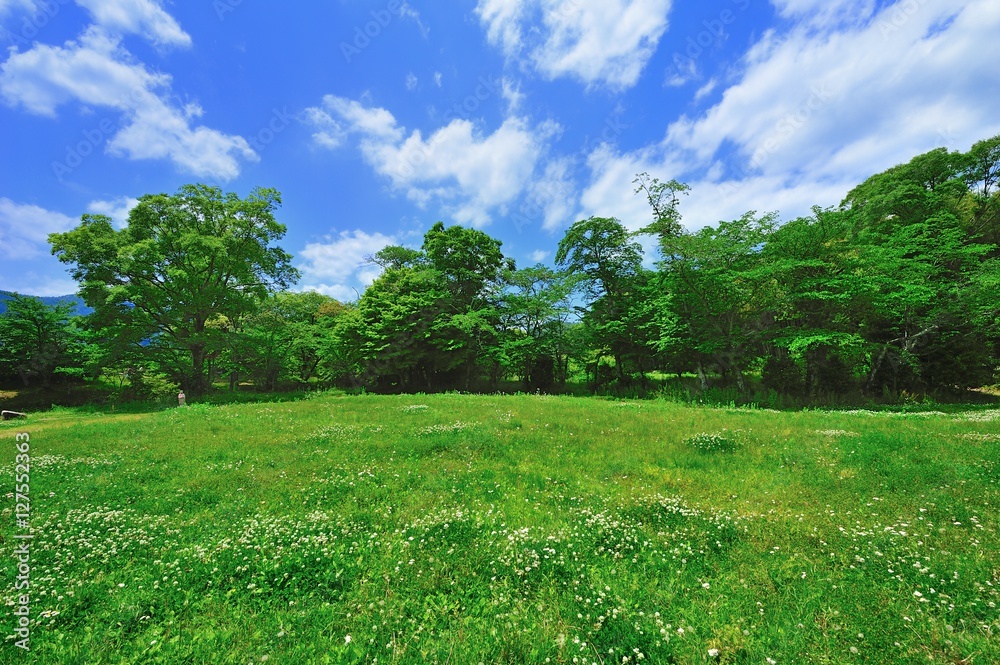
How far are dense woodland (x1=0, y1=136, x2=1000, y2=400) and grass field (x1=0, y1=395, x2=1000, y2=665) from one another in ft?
53.8

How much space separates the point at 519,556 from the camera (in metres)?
5.37

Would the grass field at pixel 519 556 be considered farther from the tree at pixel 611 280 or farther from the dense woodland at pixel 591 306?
the tree at pixel 611 280

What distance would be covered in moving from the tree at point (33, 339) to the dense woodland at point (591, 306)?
191mm

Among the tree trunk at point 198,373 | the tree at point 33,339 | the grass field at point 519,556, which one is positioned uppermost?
the tree at point 33,339

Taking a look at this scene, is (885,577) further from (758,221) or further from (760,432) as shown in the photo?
(758,221)

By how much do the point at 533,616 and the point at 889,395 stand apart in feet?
104

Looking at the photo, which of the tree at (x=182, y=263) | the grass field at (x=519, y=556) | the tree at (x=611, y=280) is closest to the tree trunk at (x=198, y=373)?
the tree at (x=182, y=263)

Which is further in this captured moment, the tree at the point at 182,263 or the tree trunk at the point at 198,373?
the tree trunk at the point at 198,373

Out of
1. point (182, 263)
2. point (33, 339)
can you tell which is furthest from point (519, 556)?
point (33, 339)

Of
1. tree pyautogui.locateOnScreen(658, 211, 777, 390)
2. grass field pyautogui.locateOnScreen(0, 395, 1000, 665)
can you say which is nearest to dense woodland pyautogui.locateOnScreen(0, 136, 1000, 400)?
tree pyautogui.locateOnScreen(658, 211, 777, 390)

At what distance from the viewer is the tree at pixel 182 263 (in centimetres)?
2659

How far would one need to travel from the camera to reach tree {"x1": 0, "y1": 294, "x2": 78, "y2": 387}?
115ft

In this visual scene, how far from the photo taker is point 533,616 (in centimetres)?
428

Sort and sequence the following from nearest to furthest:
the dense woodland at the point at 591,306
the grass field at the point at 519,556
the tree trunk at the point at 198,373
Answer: the grass field at the point at 519,556 < the dense woodland at the point at 591,306 < the tree trunk at the point at 198,373
